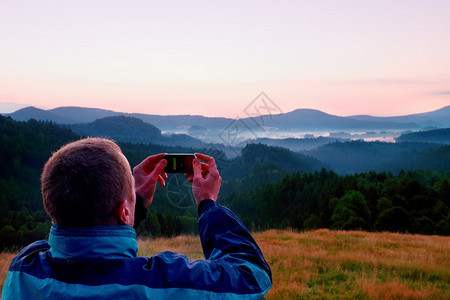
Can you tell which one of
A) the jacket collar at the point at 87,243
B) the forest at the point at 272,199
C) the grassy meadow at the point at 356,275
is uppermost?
the jacket collar at the point at 87,243

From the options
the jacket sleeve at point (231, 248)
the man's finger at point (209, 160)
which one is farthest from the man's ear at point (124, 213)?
the man's finger at point (209, 160)

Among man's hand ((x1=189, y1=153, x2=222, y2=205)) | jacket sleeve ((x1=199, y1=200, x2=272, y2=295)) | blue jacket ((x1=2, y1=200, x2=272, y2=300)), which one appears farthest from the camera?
man's hand ((x1=189, y1=153, x2=222, y2=205))

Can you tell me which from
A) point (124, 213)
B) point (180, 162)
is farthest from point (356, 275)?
point (124, 213)

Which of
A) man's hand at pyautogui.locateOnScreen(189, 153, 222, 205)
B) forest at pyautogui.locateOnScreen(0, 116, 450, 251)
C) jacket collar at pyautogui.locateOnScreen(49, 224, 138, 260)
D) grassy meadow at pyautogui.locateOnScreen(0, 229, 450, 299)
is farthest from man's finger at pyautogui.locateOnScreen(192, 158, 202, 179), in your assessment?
grassy meadow at pyautogui.locateOnScreen(0, 229, 450, 299)

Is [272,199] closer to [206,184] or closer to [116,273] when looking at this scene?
[206,184]

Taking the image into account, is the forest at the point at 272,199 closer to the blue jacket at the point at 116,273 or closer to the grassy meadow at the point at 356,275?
the blue jacket at the point at 116,273

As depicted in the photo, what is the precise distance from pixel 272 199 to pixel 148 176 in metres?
100

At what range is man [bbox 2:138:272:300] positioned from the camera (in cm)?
147

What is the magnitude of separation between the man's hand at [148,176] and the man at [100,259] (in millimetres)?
568

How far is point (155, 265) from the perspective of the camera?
4.98 feet

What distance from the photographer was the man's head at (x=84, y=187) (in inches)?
58.9

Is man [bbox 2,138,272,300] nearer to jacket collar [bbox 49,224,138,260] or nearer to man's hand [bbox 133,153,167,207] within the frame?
jacket collar [bbox 49,224,138,260]

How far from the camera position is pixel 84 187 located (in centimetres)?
150

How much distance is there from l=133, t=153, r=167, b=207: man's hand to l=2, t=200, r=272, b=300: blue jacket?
0.60m
